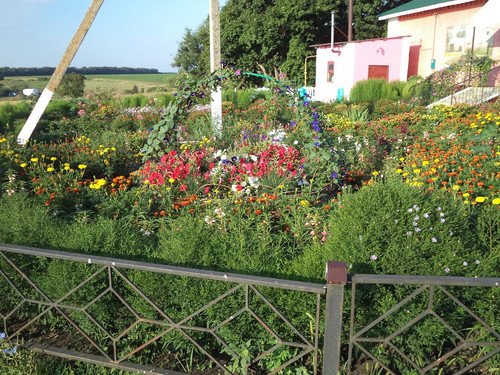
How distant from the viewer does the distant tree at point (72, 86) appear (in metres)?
19.9

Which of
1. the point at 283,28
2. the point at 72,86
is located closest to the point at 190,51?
the point at 283,28

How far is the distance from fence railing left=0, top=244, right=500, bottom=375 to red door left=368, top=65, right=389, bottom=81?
664 inches

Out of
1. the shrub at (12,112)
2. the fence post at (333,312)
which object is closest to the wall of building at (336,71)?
the shrub at (12,112)

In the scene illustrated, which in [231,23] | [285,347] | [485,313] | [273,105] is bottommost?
[285,347]

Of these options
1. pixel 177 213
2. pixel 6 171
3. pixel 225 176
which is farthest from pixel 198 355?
pixel 6 171

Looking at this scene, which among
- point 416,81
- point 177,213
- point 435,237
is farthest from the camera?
point 416,81

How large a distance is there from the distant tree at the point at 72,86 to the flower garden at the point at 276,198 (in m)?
→ 13.6

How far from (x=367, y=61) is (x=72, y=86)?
44.5ft

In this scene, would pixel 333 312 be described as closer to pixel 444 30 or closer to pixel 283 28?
pixel 444 30

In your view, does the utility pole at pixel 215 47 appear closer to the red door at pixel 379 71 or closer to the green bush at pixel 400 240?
the green bush at pixel 400 240

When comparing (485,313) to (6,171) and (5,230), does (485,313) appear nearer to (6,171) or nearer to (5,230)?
(5,230)

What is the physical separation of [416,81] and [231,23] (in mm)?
13775

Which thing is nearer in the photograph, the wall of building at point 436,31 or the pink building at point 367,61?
the wall of building at point 436,31

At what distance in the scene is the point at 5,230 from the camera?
2.86m
